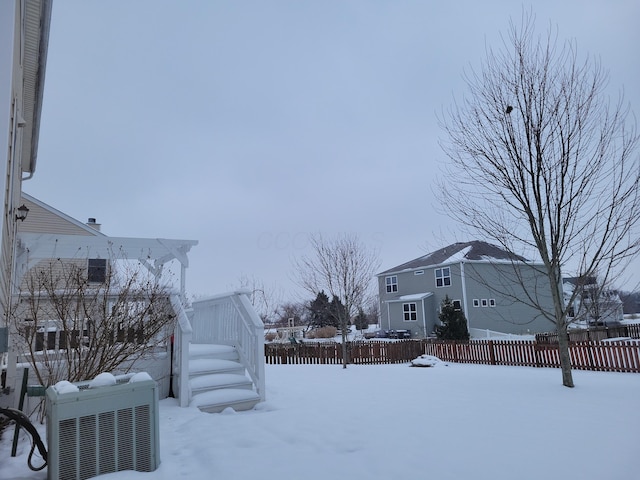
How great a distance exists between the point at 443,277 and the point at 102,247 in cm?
2100

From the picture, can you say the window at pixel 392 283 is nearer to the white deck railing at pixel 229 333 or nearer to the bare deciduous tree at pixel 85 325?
the white deck railing at pixel 229 333

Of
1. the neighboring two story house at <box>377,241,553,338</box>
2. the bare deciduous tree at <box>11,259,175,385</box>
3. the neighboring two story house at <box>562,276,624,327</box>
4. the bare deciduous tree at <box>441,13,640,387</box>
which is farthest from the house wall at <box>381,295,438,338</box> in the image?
the bare deciduous tree at <box>11,259,175,385</box>

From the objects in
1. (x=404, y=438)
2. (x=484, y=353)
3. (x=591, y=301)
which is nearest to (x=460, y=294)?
(x=484, y=353)

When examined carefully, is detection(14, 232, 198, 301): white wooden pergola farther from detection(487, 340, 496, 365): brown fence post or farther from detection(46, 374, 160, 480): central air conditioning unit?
detection(487, 340, 496, 365): brown fence post

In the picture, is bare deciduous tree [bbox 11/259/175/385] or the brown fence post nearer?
bare deciduous tree [bbox 11/259/175/385]

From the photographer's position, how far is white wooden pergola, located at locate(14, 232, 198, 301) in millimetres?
8781

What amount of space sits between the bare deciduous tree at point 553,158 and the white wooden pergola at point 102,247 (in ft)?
22.5

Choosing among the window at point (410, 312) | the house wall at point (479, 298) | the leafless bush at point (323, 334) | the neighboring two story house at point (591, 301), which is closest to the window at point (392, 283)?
the house wall at point (479, 298)

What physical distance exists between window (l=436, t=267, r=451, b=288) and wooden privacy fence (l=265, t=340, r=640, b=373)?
10912 millimetres

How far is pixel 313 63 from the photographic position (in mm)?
13211

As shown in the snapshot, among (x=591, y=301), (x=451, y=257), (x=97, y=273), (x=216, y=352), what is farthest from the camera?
(x=451, y=257)

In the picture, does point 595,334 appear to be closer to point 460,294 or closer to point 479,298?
point 479,298

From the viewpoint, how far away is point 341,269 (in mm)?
14992

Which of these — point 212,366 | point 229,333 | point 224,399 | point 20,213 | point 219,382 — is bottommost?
point 224,399
